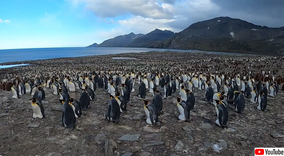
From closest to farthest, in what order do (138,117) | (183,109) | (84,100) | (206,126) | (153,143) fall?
(153,143)
(206,126)
(183,109)
(138,117)
(84,100)

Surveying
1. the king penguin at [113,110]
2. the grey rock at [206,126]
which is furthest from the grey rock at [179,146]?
the king penguin at [113,110]

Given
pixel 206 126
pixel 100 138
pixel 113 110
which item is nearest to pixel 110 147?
pixel 100 138

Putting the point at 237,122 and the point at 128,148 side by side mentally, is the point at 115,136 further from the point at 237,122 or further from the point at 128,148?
the point at 237,122

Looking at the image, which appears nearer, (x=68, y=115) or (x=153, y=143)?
(x=153, y=143)

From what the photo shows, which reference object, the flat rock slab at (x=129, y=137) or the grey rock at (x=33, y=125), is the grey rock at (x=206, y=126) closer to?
the flat rock slab at (x=129, y=137)

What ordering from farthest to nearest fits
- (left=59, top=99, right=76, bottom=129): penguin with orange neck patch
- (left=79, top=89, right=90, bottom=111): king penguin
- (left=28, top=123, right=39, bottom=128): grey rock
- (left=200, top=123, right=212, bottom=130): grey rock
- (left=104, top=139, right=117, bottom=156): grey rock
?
(left=79, top=89, right=90, bottom=111): king penguin, (left=200, top=123, right=212, bottom=130): grey rock, (left=28, top=123, right=39, bottom=128): grey rock, (left=59, top=99, right=76, bottom=129): penguin with orange neck patch, (left=104, top=139, right=117, bottom=156): grey rock

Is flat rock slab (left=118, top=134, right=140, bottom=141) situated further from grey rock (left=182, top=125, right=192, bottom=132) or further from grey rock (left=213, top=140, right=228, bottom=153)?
grey rock (left=213, top=140, right=228, bottom=153)

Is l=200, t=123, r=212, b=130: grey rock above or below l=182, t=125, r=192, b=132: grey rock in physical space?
below

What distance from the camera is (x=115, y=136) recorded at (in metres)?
6.49

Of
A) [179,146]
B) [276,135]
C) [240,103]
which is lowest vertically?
[276,135]

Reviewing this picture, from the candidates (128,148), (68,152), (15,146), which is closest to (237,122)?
(128,148)

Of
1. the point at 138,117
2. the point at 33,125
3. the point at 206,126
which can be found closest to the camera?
the point at 33,125

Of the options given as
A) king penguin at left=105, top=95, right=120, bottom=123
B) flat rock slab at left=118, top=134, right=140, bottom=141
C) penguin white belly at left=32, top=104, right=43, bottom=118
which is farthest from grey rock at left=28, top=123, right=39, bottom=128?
flat rock slab at left=118, top=134, right=140, bottom=141

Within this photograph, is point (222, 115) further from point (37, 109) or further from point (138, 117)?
point (37, 109)
